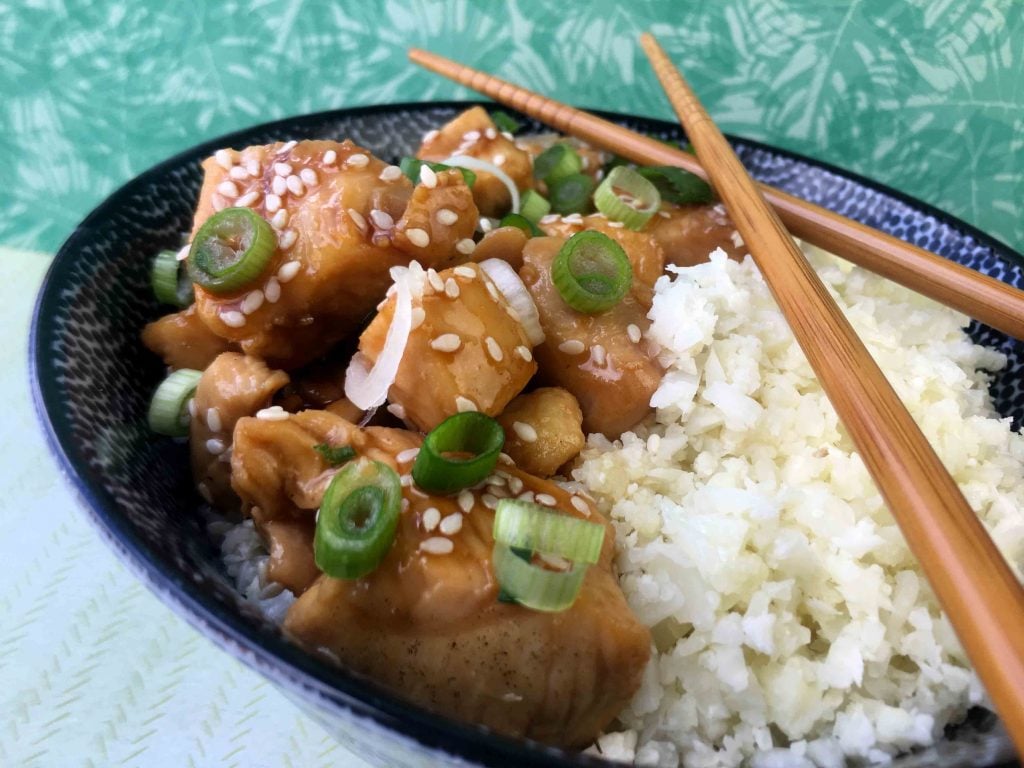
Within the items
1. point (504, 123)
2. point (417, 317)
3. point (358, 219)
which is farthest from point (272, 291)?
point (504, 123)

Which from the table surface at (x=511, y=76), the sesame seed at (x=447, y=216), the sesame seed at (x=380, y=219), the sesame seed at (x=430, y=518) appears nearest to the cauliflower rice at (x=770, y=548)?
the sesame seed at (x=430, y=518)

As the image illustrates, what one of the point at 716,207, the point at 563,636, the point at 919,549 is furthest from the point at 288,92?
the point at 919,549

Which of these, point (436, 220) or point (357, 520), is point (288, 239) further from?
point (357, 520)

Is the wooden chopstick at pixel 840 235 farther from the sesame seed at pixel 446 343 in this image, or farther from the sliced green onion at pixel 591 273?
the sesame seed at pixel 446 343

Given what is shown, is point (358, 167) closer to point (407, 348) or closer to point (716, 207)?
point (407, 348)

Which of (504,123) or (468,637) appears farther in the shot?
(504,123)

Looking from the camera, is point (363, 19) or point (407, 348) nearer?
point (407, 348)
